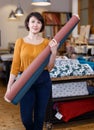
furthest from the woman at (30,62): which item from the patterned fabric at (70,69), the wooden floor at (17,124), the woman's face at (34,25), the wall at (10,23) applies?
the wall at (10,23)

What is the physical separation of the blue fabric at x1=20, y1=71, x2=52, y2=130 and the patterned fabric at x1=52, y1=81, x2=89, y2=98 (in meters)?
0.89

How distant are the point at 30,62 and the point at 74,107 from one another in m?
1.39

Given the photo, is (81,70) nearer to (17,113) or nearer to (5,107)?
(17,113)

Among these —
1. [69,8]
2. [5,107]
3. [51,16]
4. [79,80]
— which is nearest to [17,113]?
[5,107]

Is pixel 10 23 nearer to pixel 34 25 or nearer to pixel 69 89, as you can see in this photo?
pixel 69 89

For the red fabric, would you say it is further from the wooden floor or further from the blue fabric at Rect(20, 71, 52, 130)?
the blue fabric at Rect(20, 71, 52, 130)

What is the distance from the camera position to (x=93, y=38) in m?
5.53

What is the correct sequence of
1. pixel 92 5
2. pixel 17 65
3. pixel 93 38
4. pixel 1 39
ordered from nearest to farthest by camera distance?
pixel 17 65 < pixel 93 38 < pixel 92 5 < pixel 1 39

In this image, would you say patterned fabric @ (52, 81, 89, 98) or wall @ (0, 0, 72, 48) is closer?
patterned fabric @ (52, 81, 89, 98)

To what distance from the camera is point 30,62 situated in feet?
6.92

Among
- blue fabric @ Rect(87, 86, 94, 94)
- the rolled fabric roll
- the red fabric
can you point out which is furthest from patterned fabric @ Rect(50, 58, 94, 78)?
the rolled fabric roll

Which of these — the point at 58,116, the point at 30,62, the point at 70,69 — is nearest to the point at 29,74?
the point at 30,62

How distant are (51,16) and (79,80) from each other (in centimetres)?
439

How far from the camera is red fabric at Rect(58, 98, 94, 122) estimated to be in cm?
321
